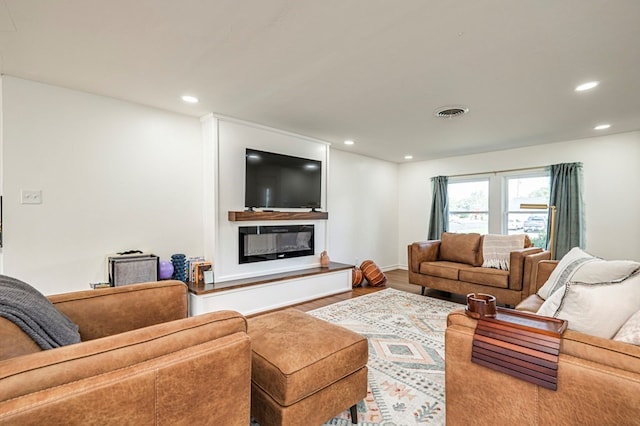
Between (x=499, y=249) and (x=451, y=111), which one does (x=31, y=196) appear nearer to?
(x=451, y=111)

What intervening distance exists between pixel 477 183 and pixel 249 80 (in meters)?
4.58

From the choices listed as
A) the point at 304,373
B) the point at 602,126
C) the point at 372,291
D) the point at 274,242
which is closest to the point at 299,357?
the point at 304,373

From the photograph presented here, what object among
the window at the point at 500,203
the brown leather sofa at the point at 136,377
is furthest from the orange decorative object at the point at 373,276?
the brown leather sofa at the point at 136,377

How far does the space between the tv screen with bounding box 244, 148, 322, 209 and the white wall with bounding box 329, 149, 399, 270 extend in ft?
2.63

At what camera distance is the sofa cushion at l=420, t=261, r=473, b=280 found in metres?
3.90

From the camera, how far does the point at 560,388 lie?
94 cm

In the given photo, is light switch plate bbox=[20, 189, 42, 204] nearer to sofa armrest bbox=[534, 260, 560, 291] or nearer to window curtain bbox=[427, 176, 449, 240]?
sofa armrest bbox=[534, 260, 560, 291]

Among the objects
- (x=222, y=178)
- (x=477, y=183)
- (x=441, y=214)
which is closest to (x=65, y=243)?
(x=222, y=178)

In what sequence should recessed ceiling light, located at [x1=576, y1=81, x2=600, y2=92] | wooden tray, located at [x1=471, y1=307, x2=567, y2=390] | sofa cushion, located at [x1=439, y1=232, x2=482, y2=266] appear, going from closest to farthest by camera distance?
wooden tray, located at [x1=471, y1=307, x2=567, y2=390]
recessed ceiling light, located at [x1=576, y1=81, x2=600, y2=92]
sofa cushion, located at [x1=439, y1=232, x2=482, y2=266]

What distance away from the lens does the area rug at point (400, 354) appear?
1.70m

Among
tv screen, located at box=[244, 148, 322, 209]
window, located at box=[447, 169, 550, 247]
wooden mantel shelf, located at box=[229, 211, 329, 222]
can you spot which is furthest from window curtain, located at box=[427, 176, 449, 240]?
tv screen, located at box=[244, 148, 322, 209]

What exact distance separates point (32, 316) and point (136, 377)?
48 cm

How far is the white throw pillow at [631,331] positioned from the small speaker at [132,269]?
330 cm

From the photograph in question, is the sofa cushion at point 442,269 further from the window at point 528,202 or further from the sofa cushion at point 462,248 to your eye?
the window at point 528,202
